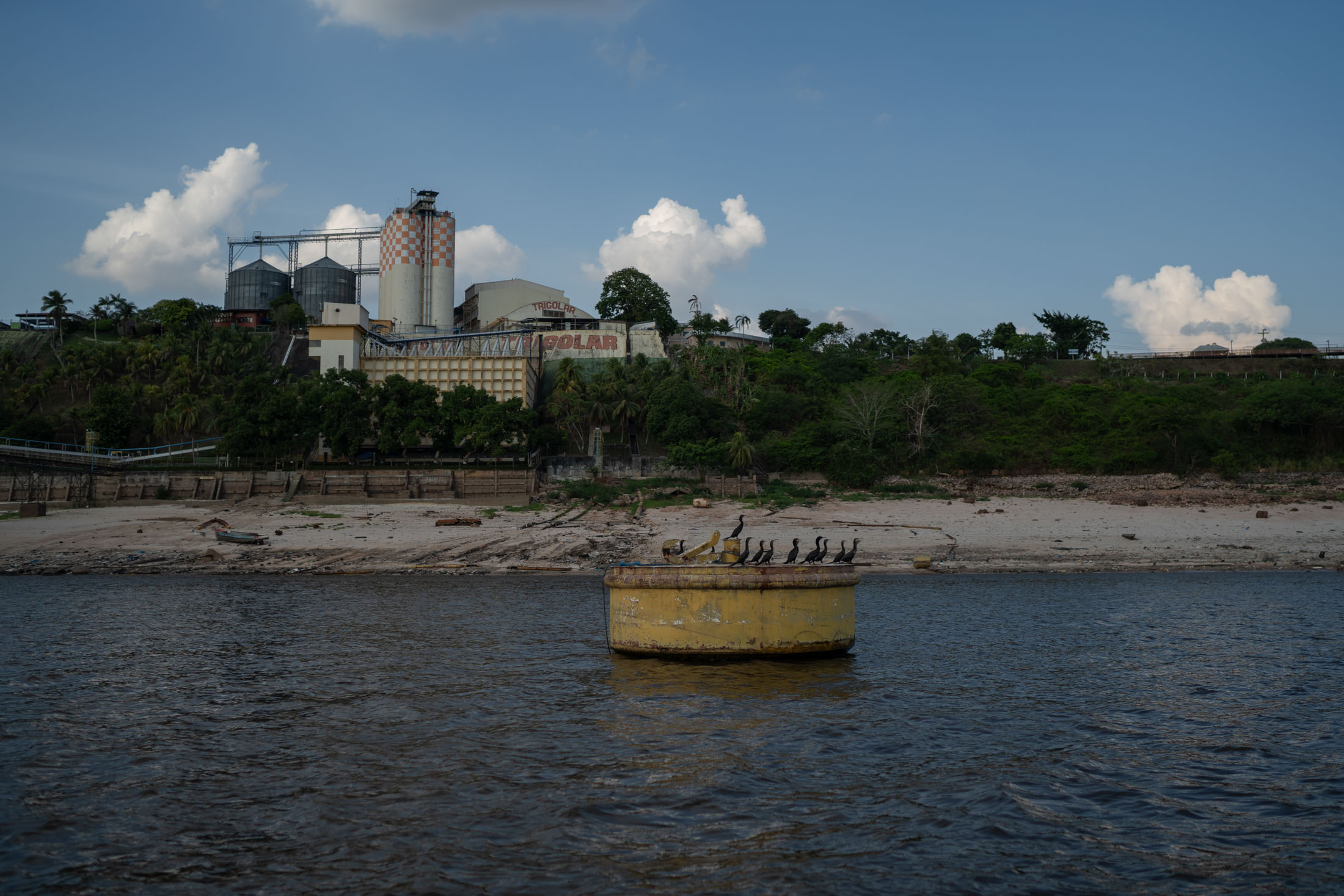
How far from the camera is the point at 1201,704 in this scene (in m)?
12.6

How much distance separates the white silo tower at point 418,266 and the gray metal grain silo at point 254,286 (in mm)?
23203

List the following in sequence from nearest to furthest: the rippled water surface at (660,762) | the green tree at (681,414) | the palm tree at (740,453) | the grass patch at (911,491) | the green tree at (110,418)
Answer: the rippled water surface at (660,762) → the grass patch at (911,491) → the palm tree at (740,453) → the green tree at (681,414) → the green tree at (110,418)

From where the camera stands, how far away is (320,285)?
94.4 metres

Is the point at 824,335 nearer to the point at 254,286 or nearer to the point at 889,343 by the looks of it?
the point at 889,343

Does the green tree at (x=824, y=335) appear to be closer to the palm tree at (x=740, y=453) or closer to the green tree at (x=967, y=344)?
the green tree at (x=967, y=344)

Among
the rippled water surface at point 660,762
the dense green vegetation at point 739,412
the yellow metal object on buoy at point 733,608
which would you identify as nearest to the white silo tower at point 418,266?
the dense green vegetation at point 739,412

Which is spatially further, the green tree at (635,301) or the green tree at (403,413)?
the green tree at (635,301)

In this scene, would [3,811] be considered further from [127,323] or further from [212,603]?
[127,323]

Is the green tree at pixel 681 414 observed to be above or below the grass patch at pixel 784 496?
above

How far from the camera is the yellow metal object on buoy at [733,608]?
14.0 m

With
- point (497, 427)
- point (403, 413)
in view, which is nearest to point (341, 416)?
point (403, 413)

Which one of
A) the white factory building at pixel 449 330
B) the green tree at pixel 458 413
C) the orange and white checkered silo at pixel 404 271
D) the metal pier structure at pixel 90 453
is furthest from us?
the orange and white checkered silo at pixel 404 271

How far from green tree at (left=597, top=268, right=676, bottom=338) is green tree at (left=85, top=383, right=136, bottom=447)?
37.8 meters

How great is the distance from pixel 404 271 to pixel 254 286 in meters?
27.8
